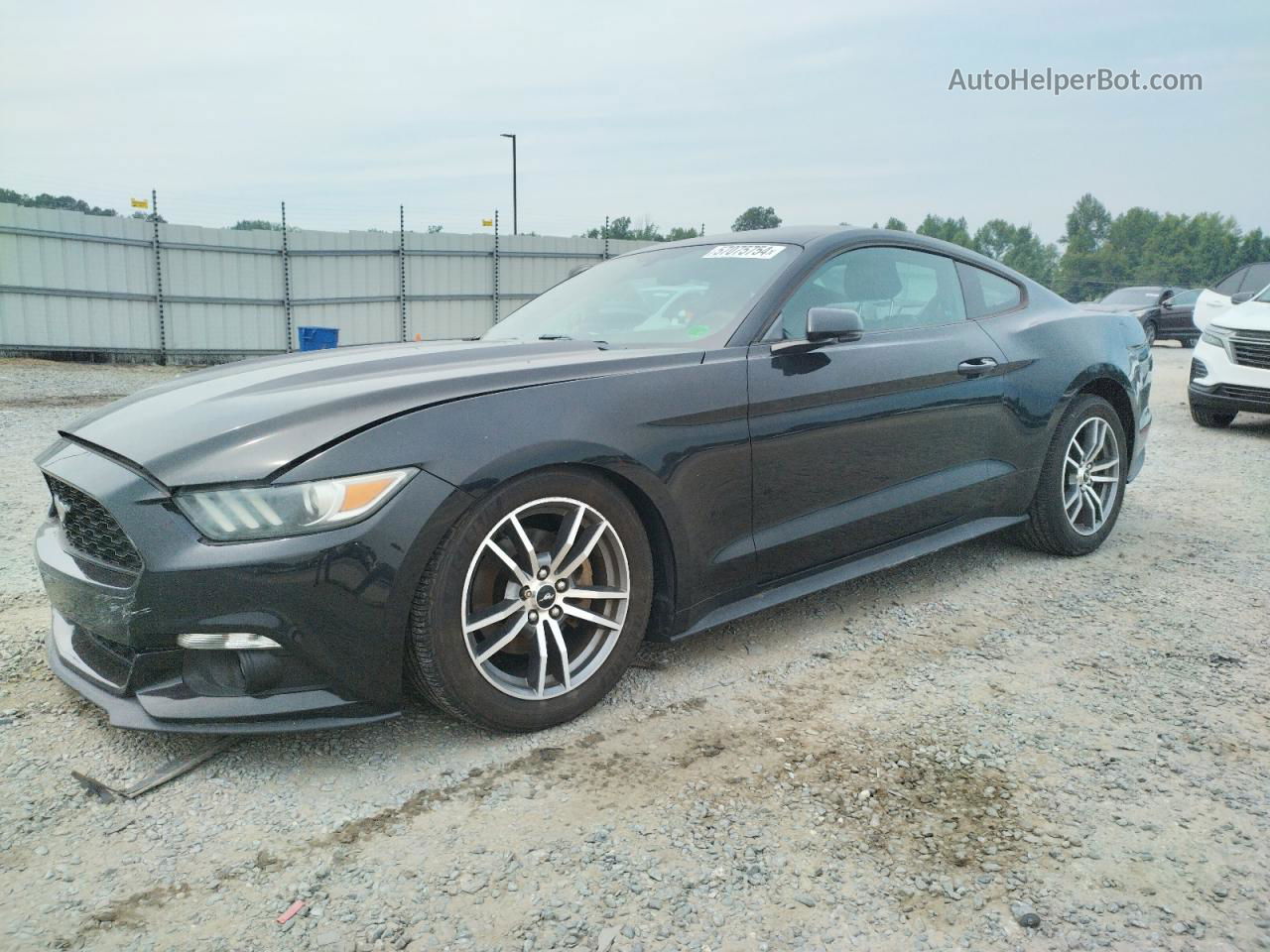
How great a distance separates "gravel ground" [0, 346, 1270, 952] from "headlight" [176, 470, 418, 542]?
69 cm

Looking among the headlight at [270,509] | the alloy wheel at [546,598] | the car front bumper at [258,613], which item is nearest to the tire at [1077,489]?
the alloy wheel at [546,598]

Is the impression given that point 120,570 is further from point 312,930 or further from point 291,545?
point 312,930

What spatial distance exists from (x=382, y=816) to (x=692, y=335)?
5.89ft

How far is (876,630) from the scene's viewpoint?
3.59m

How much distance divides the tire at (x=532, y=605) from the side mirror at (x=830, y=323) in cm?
89

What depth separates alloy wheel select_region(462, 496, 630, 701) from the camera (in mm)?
2588

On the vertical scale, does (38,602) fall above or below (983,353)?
below

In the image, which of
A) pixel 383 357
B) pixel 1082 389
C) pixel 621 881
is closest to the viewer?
pixel 621 881

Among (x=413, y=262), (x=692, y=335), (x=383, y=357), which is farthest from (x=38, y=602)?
(x=413, y=262)

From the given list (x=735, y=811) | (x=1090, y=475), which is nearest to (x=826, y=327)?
(x=735, y=811)

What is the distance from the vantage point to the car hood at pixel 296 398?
2365 mm

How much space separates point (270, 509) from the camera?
2293 mm

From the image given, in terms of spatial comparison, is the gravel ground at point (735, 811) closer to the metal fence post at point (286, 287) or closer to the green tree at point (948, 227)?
the metal fence post at point (286, 287)

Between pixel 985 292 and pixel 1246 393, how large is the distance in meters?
5.88
